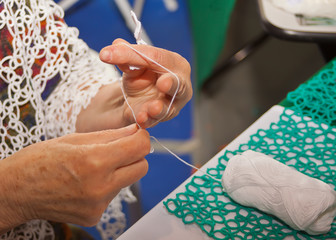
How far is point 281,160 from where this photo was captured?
2.13 ft

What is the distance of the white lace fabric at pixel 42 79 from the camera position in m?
0.67

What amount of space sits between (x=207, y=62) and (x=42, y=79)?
108 centimetres

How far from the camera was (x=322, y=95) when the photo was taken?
765 millimetres

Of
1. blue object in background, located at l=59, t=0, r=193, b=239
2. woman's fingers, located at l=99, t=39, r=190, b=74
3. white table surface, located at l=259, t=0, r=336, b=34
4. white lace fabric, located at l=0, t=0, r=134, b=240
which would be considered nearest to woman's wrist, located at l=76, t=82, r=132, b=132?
white lace fabric, located at l=0, t=0, r=134, b=240

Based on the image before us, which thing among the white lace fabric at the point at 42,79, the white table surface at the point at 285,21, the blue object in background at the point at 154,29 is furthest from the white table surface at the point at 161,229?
the blue object in background at the point at 154,29

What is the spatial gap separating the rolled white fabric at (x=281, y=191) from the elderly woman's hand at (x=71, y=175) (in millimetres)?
163

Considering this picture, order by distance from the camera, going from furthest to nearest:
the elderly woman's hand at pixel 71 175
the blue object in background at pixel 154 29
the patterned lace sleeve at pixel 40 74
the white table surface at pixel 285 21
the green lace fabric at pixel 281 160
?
the blue object in background at pixel 154 29, the white table surface at pixel 285 21, the patterned lace sleeve at pixel 40 74, the green lace fabric at pixel 281 160, the elderly woman's hand at pixel 71 175

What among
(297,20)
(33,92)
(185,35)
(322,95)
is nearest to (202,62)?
(185,35)

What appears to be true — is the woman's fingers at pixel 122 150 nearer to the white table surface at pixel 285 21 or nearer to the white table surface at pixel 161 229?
the white table surface at pixel 161 229

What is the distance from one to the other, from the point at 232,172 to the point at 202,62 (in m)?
1.18

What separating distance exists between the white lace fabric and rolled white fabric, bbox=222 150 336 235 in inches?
12.2

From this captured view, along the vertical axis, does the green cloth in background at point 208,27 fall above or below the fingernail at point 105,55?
below

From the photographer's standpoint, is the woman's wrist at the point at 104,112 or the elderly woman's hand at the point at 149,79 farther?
the woman's wrist at the point at 104,112

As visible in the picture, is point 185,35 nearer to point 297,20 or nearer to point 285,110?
point 297,20
